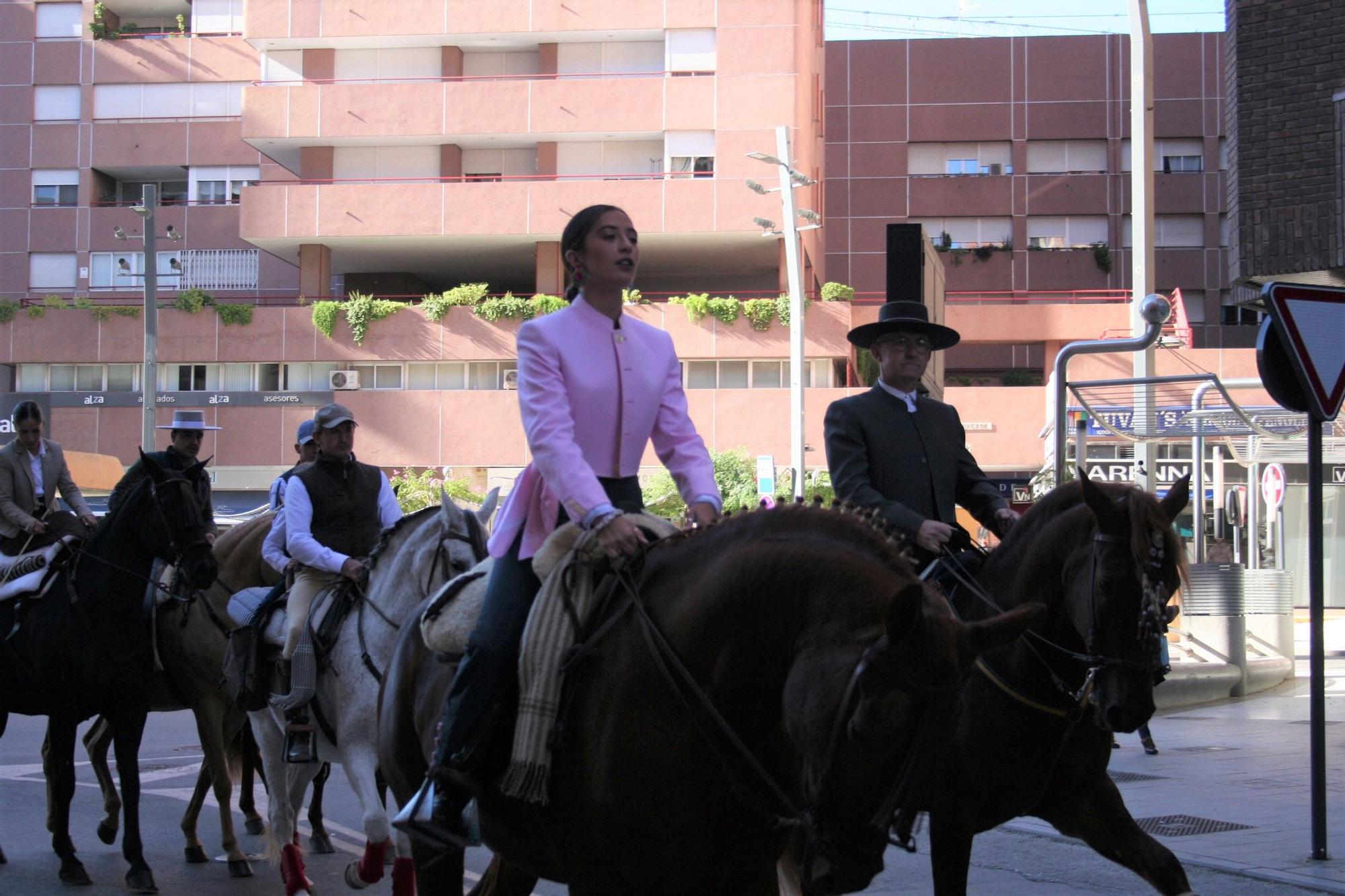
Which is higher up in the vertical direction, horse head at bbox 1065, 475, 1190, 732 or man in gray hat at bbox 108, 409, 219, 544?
man in gray hat at bbox 108, 409, 219, 544

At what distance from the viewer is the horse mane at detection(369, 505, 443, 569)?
23.0 ft

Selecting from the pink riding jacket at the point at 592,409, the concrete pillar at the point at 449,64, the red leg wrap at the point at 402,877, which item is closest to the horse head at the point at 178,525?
the red leg wrap at the point at 402,877

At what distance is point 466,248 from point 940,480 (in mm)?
42792

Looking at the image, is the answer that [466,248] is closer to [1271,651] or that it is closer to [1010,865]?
[1271,651]

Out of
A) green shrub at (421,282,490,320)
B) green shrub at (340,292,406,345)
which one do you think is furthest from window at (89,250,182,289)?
green shrub at (421,282,490,320)

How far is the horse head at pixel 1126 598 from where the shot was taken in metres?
5.32

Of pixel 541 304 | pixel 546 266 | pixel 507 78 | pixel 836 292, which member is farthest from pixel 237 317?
pixel 836 292

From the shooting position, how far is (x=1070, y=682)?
5.66m

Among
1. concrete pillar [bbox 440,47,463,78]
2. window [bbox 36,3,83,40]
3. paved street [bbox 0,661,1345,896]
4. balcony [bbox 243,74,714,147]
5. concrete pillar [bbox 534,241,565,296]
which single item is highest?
window [bbox 36,3,83,40]

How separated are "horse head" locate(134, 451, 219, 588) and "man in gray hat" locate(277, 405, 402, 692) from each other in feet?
1.96

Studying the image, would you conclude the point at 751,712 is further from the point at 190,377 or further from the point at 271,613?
the point at 190,377

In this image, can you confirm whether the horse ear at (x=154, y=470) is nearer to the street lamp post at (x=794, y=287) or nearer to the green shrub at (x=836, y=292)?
the street lamp post at (x=794, y=287)

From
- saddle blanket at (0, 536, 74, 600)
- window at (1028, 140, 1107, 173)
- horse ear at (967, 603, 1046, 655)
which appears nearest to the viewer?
horse ear at (967, 603, 1046, 655)

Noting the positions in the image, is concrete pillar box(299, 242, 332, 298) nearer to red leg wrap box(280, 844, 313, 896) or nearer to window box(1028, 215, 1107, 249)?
window box(1028, 215, 1107, 249)
